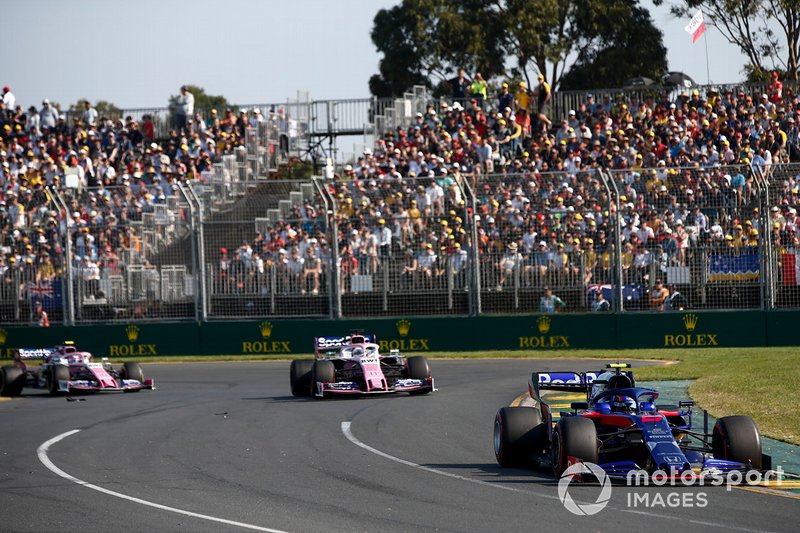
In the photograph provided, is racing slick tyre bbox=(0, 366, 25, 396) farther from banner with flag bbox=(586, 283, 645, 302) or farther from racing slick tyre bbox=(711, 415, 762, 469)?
racing slick tyre bbox=(711, 415, 762, 469)

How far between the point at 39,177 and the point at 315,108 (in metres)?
9.48

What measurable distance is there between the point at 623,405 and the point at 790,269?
15135 millimetres

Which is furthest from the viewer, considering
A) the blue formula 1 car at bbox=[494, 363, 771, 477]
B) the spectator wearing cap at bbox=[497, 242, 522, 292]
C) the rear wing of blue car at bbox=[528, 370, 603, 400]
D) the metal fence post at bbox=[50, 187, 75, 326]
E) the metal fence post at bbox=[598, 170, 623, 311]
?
the metal fence post at bbox=[50, 187, 75, 326]

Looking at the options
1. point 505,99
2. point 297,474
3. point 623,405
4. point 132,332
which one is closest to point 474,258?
point 132,332

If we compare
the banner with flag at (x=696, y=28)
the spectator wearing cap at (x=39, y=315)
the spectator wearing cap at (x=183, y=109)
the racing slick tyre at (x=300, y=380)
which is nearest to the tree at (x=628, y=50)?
the banner with flag at (x=696, y=28)

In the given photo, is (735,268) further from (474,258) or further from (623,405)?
(623,405)

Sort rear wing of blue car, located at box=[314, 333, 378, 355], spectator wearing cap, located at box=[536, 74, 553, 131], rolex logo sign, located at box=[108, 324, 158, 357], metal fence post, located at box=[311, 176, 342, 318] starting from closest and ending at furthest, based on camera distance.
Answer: rear wing of blue car, located at box=[314, 333, 378, 355] → metal fence post, located at box=[311, 176, 342, 318] → rolex logo sign, located at box=[108, 324, 158, 357] → spectator wearing cap, located at box=[536, 74, 553, 131]

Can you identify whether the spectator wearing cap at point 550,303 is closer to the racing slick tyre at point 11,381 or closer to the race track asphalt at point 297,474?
the race track asphalt at point 297,474

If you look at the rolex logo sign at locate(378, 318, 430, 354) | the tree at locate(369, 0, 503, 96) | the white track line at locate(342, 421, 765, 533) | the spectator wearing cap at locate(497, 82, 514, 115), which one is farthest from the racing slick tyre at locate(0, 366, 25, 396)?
the tree at locate(369, 0, 503, 96)

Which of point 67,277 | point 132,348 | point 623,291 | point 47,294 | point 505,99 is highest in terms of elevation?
point 505,99

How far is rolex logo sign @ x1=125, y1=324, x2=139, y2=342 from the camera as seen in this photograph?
2995 centimetres

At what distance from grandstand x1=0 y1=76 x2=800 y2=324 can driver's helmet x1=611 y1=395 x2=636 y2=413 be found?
538 inches

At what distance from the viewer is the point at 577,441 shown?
35.9 ft

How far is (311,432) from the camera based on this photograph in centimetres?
1556
